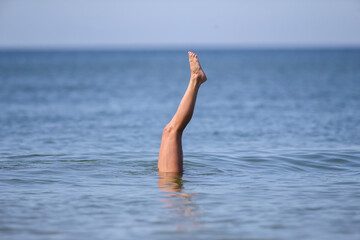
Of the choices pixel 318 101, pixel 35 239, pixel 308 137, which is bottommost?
pixel 35 239

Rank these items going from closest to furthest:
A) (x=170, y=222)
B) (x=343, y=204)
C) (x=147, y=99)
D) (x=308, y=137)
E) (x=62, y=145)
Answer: (x=170, y=222) < (x=343, y=204) < (x=62, y=145) < (x=308, y=137) < (x=147, y=99)

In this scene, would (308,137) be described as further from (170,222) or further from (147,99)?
(147,99)

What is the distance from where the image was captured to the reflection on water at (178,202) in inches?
227

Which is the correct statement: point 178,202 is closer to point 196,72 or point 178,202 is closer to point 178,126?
point 178,126

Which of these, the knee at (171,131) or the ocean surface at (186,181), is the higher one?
the knee at (171,131)

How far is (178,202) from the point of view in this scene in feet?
21.6

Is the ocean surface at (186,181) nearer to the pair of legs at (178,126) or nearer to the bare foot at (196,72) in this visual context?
the pair of legs at (178,126)

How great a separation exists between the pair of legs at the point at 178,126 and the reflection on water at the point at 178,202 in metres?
0.24

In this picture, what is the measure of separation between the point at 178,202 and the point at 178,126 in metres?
1.36

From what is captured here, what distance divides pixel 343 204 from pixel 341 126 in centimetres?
1014

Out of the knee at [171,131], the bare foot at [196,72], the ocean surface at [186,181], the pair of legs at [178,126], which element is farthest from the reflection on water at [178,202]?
the bare foot at [196,72]

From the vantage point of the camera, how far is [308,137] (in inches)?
542

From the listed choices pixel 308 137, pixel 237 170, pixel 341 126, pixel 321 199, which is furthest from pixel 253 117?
pixel 321 199

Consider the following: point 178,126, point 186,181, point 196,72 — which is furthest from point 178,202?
point 196,72
